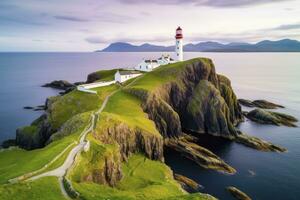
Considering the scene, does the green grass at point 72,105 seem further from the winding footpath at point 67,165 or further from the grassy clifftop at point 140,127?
the winding footpath at point 67,165

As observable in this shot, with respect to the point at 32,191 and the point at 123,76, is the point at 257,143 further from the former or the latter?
the point at 32,191

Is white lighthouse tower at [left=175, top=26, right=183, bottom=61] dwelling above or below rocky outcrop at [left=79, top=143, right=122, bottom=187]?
above

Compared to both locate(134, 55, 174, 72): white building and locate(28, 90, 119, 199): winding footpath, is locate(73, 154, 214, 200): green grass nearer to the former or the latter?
locate(28, 90, 119, 199): winding footpath

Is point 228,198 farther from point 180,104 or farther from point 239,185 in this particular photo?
point 180,104

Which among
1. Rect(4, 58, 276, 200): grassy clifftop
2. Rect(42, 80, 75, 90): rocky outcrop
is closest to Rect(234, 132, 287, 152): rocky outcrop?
Rect(4, 58, 276, 200): grassy clifftop

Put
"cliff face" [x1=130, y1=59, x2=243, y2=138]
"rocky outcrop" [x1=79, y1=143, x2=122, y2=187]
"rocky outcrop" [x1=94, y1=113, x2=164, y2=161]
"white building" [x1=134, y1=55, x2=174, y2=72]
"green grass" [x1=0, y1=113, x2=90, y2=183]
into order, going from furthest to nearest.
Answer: "white building" [x1=134, y1=55, x2=174, y2=72], "cliff face" [x1=130, y1=59, x2=243, y2=138], "rocky outcrop" [x1=94, y1=113, x2=164, y2=161], "rocky outcrop" [x1=79, y1=143, x2=122, y2=187], "green grass" [x1=0, y1=113, x2=90, y2=183]

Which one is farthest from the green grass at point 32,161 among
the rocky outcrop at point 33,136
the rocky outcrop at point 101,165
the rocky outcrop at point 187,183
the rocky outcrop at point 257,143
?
the rocky outcrop at point 257,143
